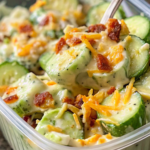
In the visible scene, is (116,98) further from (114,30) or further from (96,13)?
(96,13)

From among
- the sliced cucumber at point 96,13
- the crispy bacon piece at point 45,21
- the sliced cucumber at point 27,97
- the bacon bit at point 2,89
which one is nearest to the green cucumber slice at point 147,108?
the sliced cucumber at point 27,97

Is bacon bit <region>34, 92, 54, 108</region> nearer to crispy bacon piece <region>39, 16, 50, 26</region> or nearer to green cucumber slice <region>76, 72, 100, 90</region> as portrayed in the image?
green cucumber slice <region>76, 72, 100, 90</region>

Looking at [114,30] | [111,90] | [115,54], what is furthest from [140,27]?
[111,90]

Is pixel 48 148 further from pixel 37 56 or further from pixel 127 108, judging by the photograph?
pixel 37 56

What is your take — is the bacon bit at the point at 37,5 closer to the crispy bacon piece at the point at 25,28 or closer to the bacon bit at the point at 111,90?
the crispy bacon piece at the point at 25,28

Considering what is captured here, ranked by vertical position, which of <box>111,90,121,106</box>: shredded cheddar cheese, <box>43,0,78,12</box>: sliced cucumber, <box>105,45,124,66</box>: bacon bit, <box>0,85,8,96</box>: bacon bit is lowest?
<box>0,85,8,96</box>: bacon bit

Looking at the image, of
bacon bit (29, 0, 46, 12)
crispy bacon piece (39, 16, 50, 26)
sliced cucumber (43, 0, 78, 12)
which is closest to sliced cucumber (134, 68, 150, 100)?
crispy bacon piece (39, 16, 50, 26)

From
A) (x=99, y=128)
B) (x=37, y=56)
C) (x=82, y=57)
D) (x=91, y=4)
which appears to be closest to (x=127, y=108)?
(x=99, y=128)
